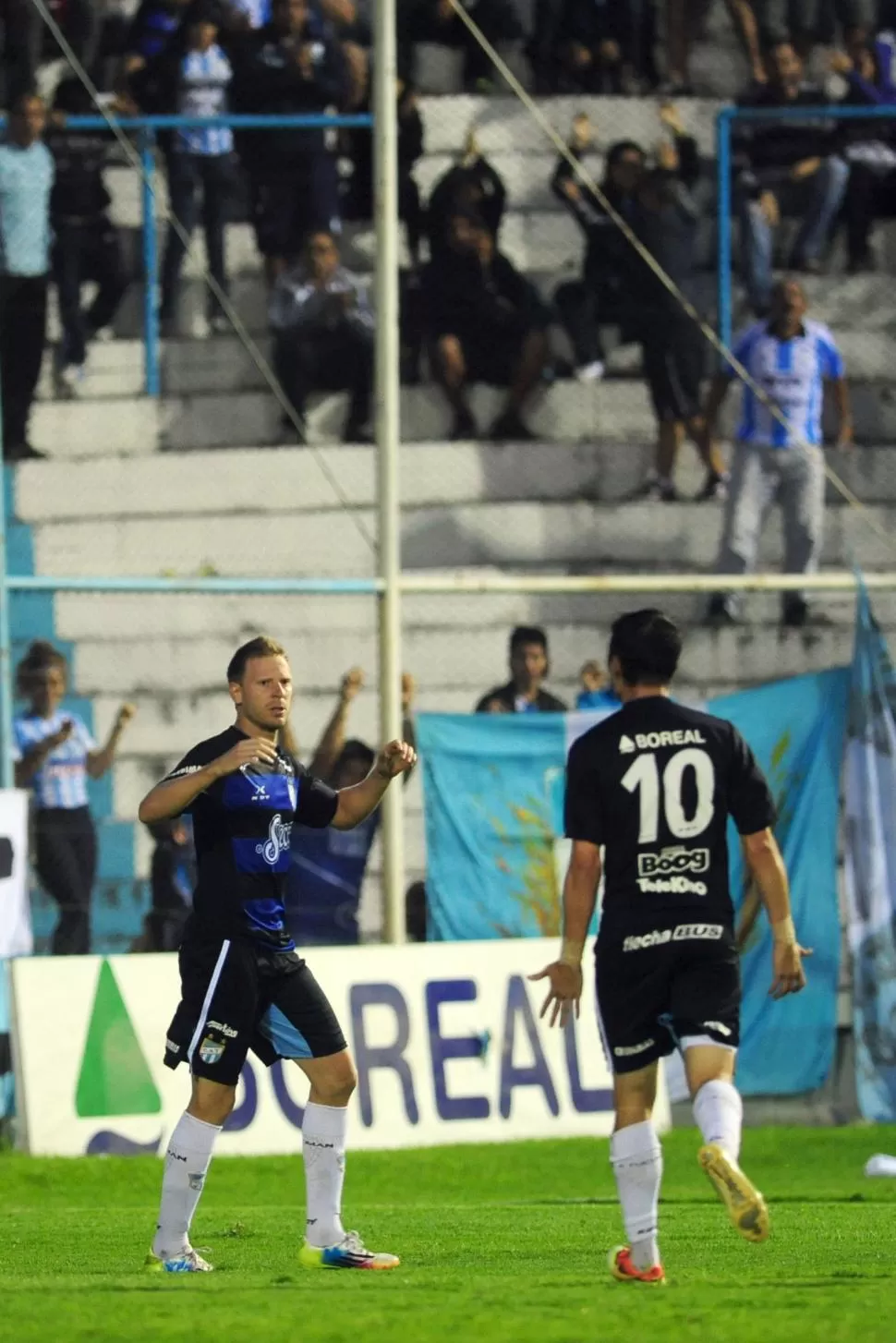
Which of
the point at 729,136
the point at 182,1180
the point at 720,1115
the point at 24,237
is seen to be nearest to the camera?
the point at 720,1115

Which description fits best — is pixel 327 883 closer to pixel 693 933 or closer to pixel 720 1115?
pixel 693 933

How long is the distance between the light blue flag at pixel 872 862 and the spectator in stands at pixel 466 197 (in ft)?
14.7

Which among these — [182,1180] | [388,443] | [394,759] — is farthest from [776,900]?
[388,443]

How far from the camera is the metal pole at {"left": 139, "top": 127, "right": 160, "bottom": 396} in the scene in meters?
17.0

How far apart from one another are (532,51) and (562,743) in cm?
644

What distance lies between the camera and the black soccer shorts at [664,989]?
663cm

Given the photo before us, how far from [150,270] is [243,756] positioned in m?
10.8

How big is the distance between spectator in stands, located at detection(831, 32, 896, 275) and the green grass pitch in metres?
7.11

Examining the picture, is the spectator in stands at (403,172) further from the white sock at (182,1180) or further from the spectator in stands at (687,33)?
the white sock at (182,1180)

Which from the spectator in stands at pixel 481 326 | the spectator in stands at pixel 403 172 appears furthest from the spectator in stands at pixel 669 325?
the spectator in stands at pixel 403 172

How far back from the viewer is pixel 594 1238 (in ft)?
28.4

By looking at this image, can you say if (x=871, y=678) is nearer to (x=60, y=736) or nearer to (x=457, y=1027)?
(x=457, y=1027)

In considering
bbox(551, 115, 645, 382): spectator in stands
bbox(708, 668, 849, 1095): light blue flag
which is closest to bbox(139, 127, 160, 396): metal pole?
bbox(551, 115, 645, 382): spectator in stands

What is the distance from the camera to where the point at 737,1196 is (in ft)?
20.2
